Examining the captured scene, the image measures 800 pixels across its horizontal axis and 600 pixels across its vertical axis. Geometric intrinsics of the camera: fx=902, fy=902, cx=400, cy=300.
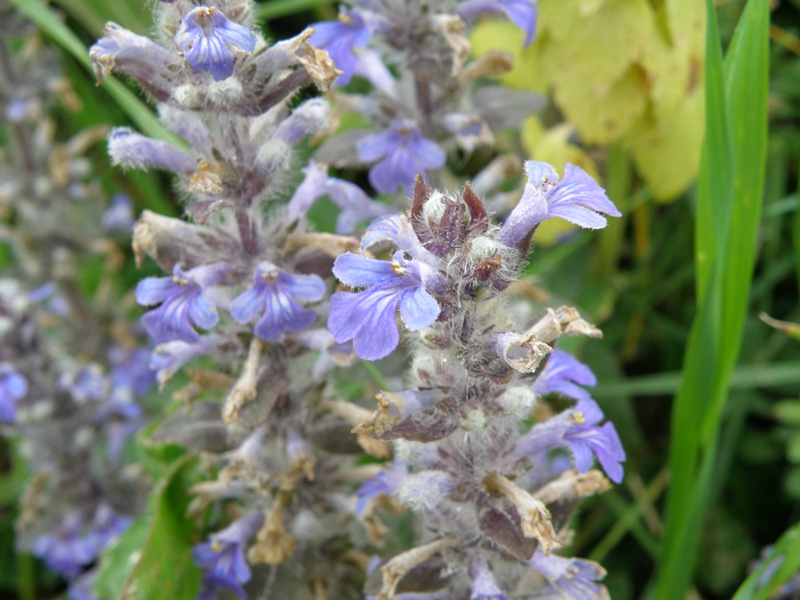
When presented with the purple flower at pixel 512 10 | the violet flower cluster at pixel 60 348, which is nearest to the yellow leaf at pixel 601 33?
the purple flower at pixel 512 10

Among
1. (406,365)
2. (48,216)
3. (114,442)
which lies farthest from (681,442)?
(48,216)

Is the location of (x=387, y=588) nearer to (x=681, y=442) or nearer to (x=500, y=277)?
(x=500, y=277)

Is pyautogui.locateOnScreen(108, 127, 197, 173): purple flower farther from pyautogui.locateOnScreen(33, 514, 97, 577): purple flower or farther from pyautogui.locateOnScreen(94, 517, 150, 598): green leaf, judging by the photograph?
pyautogui.locateOnScreen(33, 514, 97, 577): purple flower

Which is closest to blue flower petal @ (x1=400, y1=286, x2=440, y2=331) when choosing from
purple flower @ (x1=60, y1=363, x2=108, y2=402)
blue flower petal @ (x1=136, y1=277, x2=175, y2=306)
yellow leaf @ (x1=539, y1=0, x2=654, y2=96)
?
blue flower petal @ (x1=136, y1=277, x2=175, y2=306)

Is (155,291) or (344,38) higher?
(344,38)

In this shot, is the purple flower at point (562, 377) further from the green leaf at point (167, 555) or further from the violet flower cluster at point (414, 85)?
the green leaf at point (167, 555)

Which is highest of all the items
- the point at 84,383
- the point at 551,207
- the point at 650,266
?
the point at 551,207

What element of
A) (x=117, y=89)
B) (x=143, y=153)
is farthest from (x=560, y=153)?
(x=143, y=153)

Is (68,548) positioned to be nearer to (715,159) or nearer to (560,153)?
(560,153)
